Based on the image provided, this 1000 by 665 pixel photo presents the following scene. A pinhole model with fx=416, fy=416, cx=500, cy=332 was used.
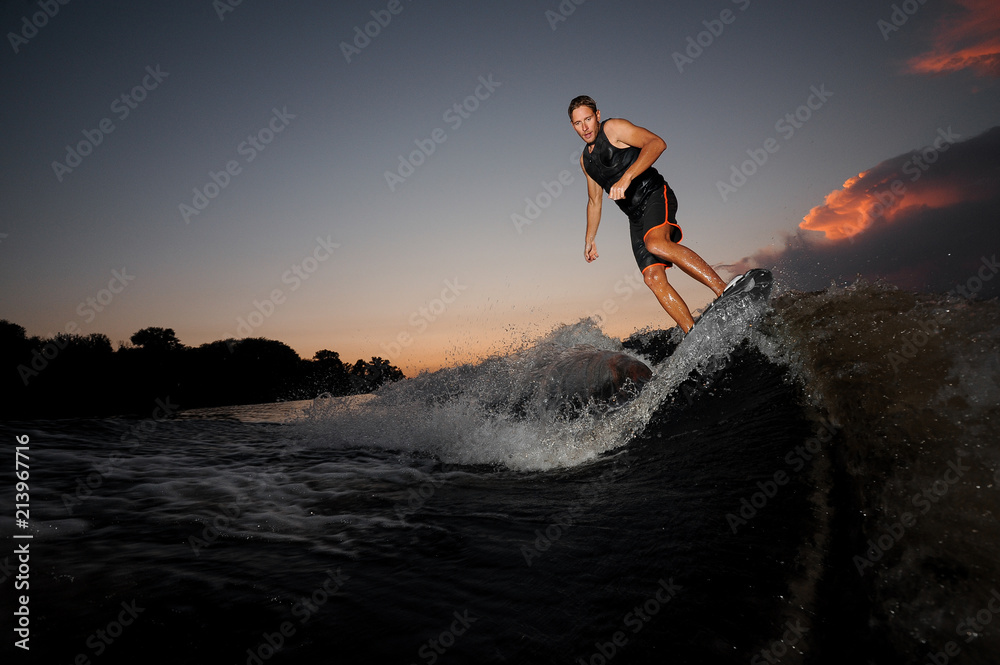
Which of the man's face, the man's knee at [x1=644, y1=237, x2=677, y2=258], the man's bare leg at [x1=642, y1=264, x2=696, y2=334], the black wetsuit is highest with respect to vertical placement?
the man's face

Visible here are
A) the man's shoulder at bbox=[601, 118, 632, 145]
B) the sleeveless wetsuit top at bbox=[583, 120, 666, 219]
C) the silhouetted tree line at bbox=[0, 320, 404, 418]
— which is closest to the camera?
the man's shoulder at bbox=[601, 118, 632, 145]

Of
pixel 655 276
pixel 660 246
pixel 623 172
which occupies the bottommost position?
pixel 655 276

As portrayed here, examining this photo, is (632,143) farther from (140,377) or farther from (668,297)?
(140,377)

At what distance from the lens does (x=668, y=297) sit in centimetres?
470

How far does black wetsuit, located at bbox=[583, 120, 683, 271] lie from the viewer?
4.66 m

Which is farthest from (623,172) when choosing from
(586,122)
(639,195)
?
(586,122)

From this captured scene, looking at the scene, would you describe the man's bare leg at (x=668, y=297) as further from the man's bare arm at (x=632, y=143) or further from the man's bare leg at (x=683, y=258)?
the man's bare arm at (x=632, y=143)

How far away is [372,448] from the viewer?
17.7ft

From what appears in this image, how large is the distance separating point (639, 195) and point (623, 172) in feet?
1.05

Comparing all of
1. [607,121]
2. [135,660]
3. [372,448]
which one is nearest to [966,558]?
[135,660]

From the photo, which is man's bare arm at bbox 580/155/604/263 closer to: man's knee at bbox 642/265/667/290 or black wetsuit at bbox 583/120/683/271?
black wetsuit at bbox 583/120/683/271

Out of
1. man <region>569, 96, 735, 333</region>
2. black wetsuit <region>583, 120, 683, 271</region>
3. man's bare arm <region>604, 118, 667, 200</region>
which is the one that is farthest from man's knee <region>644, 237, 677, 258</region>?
man's bare arm <region>604, 118, 667, 200</region>

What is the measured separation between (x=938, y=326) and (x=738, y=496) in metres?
1.24

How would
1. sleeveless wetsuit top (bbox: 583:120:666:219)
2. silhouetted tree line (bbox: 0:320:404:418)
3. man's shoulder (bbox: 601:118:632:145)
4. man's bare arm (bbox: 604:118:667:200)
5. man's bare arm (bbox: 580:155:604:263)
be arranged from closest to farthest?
man's bare arm (bbox: 604:118:667:200) < man's shoulder (bbox: 601:118:632:145) < sleeveless wetsuit top (bbox: 583:120:666:219) < man's bare arm (bbox: 580:155:604:263) < silhouetted tree line (bbox: 0:320:404:418)
